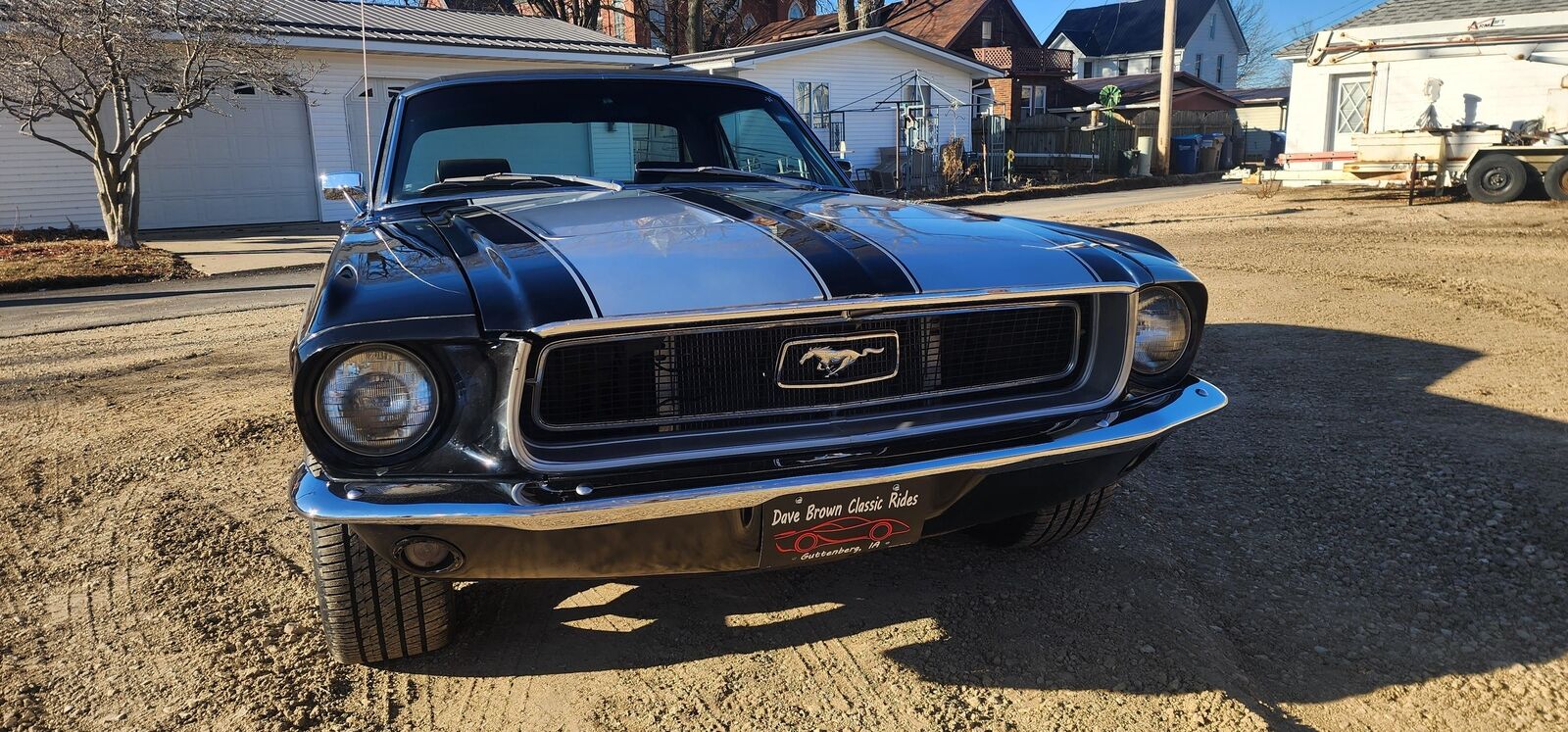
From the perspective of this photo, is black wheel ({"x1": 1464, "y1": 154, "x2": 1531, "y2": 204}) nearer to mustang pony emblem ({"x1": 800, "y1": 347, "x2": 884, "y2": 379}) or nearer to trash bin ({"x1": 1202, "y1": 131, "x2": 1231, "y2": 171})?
trash bin ({"x1": 1202, "y1": 131, "x2": 1231, "y2": 171})

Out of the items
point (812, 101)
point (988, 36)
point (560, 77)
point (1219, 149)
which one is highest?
point (988, 36)

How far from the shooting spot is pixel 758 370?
223cm

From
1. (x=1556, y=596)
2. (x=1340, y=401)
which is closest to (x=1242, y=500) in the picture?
(x=1556, y=596)

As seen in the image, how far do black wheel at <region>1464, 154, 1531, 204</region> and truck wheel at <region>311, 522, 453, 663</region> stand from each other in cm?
1745

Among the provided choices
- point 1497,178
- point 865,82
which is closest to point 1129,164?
point 865,82

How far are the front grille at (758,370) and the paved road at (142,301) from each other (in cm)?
714

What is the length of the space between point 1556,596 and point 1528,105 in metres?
20.1

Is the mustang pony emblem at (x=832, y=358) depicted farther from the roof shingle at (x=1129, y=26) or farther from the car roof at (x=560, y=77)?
the roof shingle at (x=1129, y=26)

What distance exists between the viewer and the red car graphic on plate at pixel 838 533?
7.16 feet

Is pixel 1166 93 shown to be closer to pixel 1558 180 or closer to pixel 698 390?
pixel 1558 180

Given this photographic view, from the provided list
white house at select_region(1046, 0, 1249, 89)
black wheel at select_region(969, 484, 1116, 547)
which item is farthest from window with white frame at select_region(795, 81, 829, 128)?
white house at select_region(1046, 0, 1249, 89)

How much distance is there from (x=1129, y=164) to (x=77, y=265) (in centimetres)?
2429

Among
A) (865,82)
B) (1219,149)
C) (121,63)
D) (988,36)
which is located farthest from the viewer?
(988,36)

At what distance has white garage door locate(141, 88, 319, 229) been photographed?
49.2 ft
